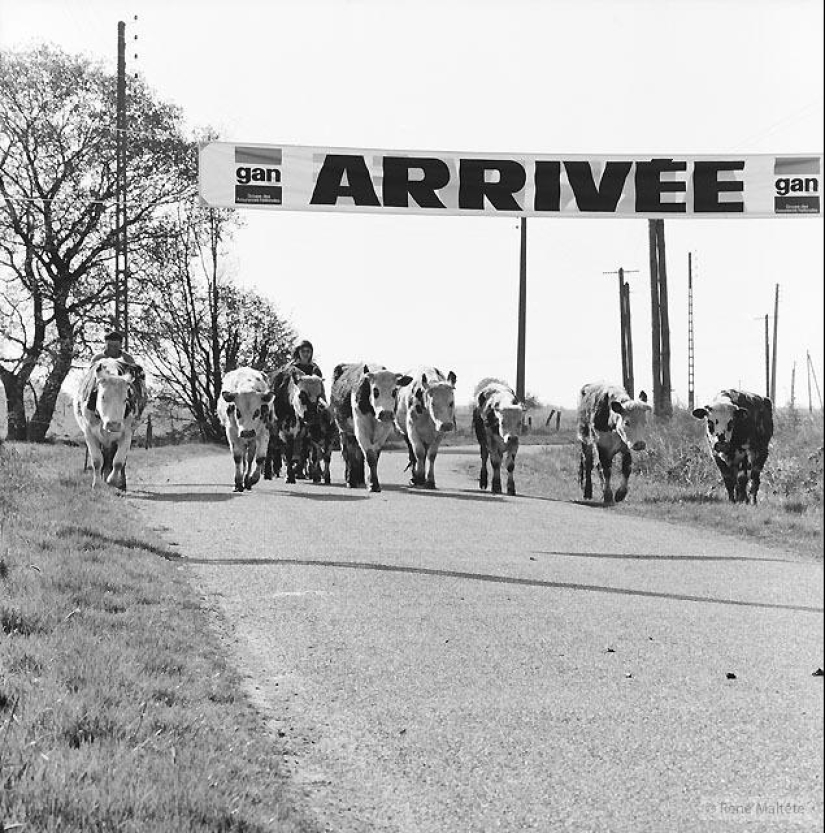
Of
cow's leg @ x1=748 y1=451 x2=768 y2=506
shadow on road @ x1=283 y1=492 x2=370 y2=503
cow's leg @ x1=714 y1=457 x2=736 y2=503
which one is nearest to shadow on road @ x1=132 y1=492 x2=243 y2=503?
shadow on road @ x1=283 y1=492 x2=370 y2=503

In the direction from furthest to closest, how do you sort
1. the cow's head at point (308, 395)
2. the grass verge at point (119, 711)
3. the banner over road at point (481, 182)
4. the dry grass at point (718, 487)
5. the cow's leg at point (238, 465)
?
the cow's head at point (308, 395), the cow's leg at point (238, 465), the dry grass at point (718, 487), the banner over road at point (481, 182), the grass verge at point (119, 711)

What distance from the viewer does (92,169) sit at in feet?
33.0

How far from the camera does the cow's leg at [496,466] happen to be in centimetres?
1817

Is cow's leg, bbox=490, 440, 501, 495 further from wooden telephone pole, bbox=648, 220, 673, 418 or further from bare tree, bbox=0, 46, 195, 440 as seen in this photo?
bare tree, bbox=0, 46, 195, 440

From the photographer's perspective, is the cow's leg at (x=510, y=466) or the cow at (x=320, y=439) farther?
the cow at (x=320, y=439)

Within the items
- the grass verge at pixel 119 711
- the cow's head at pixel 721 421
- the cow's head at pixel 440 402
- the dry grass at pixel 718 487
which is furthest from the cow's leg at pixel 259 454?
the grass verge at pixel 119 711

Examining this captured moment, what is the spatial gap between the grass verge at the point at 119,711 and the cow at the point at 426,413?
29.7 ft

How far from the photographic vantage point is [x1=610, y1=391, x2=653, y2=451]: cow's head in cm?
1683

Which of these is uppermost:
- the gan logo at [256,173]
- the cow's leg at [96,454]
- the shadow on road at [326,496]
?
the gan logo at [256,173]

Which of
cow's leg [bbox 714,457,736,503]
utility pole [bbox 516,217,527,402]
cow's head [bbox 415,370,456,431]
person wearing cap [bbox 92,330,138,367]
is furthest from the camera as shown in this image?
cow's head [bbox 415,370,456,431]

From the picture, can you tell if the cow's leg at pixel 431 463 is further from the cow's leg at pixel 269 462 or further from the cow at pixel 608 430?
the cow's leg at pixel 269 462

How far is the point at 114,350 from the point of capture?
14.5 metres

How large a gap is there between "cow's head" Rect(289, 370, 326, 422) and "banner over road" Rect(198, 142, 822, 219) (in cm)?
1094

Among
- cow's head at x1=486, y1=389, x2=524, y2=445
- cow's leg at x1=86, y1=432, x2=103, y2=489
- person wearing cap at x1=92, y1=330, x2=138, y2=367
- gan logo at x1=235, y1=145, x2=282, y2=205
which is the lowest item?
cow's leg at x1=86, y1=432, x2=103, y2=489
